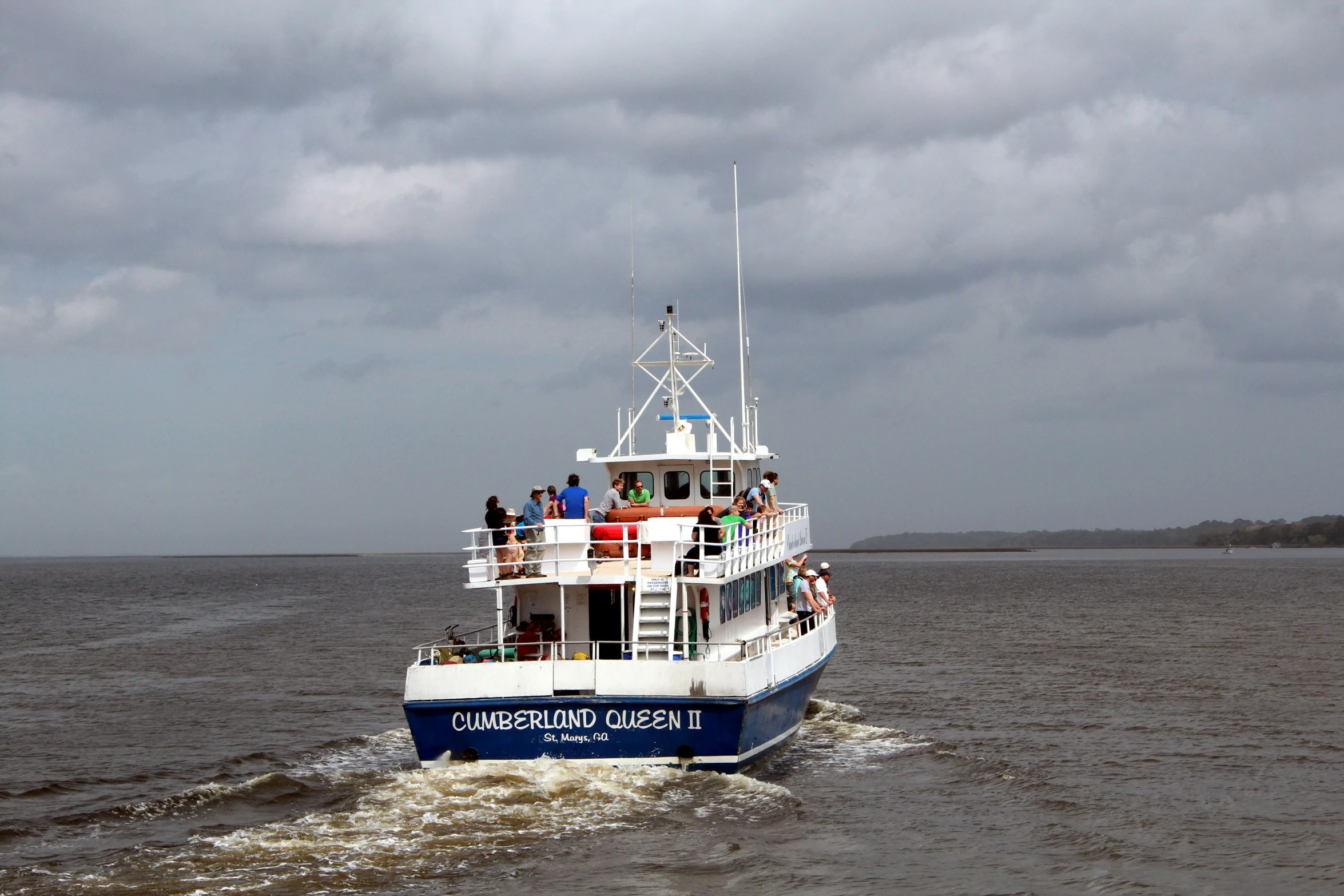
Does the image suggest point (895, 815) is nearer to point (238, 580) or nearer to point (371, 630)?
point (371, 630)

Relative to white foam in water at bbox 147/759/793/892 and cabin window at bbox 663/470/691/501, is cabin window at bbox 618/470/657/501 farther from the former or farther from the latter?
white foam in water at bbox 147/759/793/892

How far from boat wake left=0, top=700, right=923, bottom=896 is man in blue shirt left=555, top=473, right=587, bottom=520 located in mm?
3978

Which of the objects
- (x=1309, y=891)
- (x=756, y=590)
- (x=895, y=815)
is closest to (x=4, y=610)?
(x=756, y=590)

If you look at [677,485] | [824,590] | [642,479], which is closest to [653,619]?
[677,485]

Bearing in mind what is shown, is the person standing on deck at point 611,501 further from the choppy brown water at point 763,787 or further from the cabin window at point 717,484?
the choppy brown water at point 763,787

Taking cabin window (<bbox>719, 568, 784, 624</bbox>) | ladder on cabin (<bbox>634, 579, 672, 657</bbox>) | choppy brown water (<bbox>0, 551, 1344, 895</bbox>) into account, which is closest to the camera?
choppy brown water (<bbox>0, 551, 1344, 895</bbox>)

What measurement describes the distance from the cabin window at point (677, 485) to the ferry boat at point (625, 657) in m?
0.19

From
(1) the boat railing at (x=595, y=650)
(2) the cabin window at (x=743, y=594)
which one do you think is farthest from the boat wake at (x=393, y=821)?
(2) the cabin window at (x=743, y=594)

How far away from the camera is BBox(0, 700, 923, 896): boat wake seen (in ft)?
45.6

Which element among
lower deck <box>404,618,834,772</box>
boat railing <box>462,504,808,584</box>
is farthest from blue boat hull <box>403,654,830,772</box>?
→ boat railing <box>462,504,808,584</box>

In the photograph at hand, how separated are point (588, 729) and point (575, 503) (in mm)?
3766

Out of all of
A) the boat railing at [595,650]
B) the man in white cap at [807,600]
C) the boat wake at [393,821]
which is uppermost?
the man in white cap at [807,600]

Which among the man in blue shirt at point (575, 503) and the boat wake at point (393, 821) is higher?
the man in blue shirt at point (575, 503)

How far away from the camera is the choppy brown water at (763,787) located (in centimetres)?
1448
